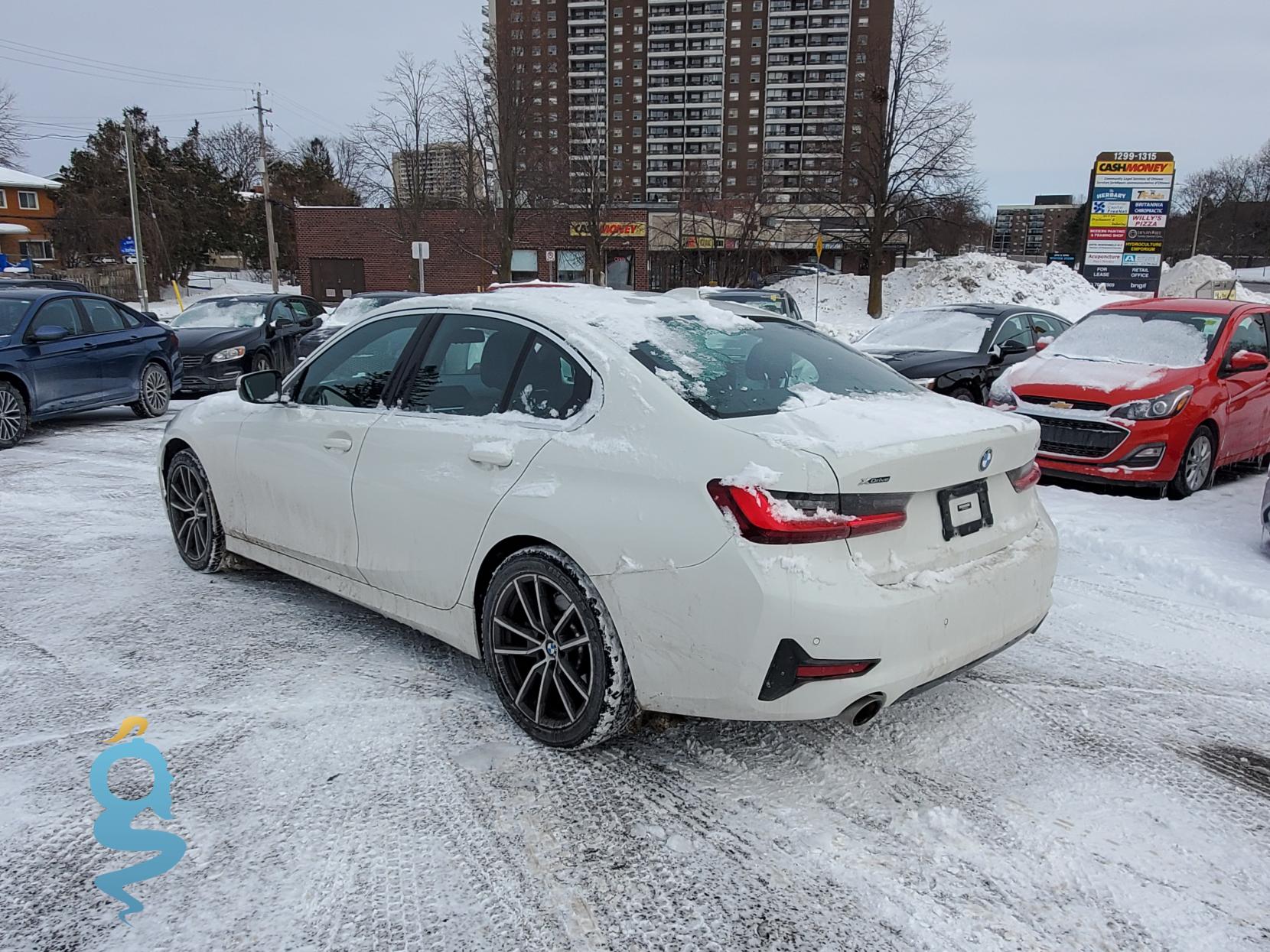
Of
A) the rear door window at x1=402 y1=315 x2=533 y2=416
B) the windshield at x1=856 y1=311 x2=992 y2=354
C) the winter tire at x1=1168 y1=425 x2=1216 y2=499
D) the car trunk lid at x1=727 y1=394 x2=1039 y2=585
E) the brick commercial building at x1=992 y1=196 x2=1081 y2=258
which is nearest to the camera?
the car trunk lid at x1=727 y1=394 x2=1039 y2=585

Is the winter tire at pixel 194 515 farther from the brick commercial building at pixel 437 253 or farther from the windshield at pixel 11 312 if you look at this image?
the brick commercial building at pixel 437 253

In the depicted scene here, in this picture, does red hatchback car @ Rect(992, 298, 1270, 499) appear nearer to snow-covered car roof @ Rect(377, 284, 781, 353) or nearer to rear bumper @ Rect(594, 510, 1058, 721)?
snow-covered car roof @ Rect(377, 284, 781, 353)

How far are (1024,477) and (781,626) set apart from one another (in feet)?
4.68

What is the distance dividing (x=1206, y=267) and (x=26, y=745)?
55088 millimetres

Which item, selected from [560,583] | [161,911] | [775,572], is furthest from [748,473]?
[161,911]

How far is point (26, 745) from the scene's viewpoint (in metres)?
3.13

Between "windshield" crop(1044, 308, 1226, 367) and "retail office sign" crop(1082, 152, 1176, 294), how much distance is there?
31137mm

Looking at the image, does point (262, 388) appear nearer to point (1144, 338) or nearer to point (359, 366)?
point (359, 366)

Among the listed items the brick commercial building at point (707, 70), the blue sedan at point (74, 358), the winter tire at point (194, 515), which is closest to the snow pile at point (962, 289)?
the blue sedan at point (74, 358)

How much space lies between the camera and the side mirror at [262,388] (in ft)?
14.6

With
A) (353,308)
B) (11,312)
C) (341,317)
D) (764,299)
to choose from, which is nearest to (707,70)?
(764,299)

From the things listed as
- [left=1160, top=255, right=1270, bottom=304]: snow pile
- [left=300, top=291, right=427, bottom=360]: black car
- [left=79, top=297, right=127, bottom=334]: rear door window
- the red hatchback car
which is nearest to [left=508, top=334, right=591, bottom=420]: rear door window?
the red hatchback car

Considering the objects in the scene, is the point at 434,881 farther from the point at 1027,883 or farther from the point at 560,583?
the point at 1027,883

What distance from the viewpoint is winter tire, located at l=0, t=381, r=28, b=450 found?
9.22 metres
